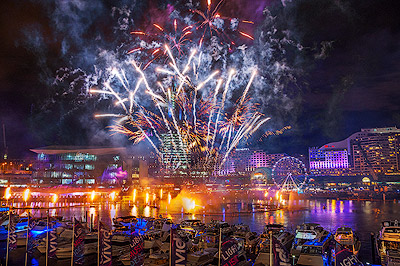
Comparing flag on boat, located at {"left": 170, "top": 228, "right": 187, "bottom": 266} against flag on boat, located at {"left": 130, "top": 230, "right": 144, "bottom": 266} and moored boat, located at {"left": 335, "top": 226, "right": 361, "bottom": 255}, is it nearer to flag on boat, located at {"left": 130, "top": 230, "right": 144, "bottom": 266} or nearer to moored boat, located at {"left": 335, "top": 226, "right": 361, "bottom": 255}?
flag on boat, located at {"left": 130, "top": 230, "right": 144, "bottom": 266}

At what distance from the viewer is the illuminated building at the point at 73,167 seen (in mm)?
88062

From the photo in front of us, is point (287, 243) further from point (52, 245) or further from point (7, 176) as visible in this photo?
point (7, 176)

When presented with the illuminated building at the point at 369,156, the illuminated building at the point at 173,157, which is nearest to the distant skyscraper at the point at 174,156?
the illuminated building at the point at 173,157

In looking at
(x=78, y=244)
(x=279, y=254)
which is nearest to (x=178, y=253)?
(x=279, y=254)

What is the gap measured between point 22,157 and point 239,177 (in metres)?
91.1

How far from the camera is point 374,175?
17125cm

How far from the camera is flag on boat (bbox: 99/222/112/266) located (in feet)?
45.9

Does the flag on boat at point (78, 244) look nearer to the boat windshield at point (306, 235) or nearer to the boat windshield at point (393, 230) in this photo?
the boat windshield at point (306, 235)

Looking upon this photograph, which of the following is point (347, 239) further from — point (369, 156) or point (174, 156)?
point (369, 156)

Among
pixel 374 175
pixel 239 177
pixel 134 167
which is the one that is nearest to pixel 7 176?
pixel 134 167

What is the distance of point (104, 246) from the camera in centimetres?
1409

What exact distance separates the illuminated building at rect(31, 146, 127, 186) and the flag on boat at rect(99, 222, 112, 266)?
3083 inches

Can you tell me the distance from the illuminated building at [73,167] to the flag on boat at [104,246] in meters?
78.3

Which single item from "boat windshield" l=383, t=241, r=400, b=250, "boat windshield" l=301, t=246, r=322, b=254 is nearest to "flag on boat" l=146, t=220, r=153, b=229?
"boat windshield" l=301, t=246, r=322, b=254
